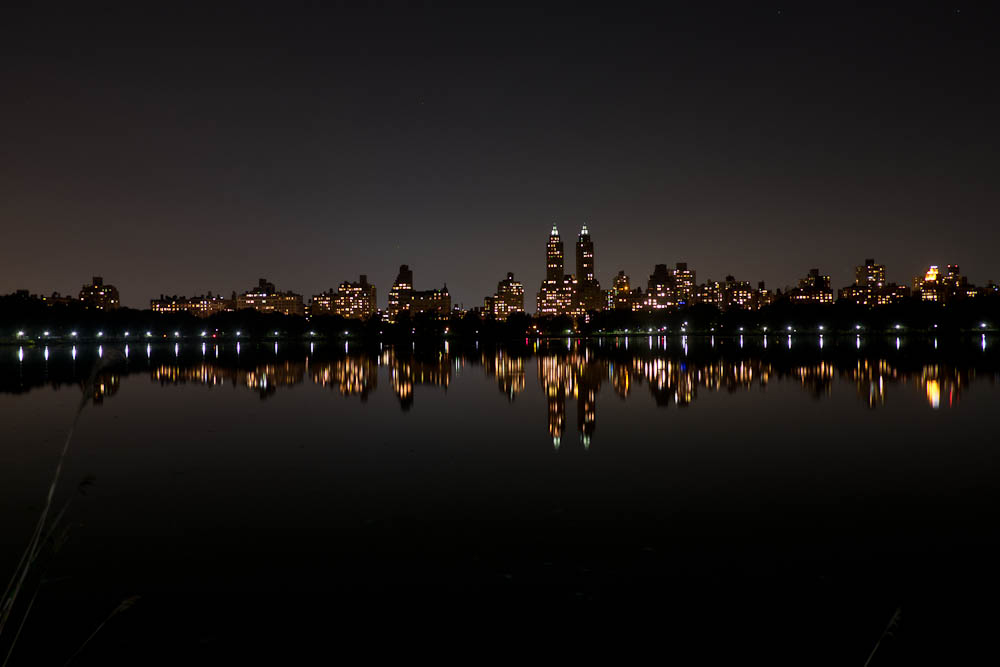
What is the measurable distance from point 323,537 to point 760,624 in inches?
255

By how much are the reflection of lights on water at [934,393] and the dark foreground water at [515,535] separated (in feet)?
5.19

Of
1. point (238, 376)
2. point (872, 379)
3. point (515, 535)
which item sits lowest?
point (872, 379)

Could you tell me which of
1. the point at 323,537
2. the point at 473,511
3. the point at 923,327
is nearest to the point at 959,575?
the point at 473,511

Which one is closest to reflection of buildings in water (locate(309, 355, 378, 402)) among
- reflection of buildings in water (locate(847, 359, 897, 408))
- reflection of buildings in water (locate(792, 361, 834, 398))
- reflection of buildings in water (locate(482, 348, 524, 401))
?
reflection of buildings in water (locate(482, 348, 524, 401))

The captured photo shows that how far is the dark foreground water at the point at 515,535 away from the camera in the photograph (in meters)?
7.51

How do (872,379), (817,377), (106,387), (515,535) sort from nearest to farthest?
(515,535) → (106,387) → (872,379) → (817,377)

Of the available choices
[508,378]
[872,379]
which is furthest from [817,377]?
[508,378]

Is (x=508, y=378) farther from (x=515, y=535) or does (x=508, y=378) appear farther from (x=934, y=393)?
(x=515, y=535)

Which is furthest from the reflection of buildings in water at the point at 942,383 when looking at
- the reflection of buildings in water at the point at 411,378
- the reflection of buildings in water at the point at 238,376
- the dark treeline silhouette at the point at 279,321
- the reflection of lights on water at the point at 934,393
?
the dark treeline silhouette at the point at 279,321

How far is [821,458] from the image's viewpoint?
16.7 m

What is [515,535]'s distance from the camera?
35.7ft

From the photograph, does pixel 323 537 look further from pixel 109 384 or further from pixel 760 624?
pixel 109 384

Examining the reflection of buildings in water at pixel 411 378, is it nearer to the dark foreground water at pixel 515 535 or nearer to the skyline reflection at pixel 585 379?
the skyline reflection at pixel 585 379

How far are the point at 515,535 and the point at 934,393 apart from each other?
26.1 m
